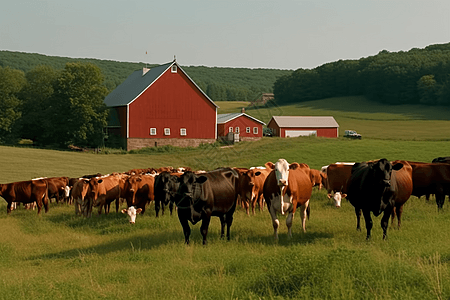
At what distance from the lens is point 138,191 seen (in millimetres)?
18219

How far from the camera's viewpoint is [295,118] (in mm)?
80625

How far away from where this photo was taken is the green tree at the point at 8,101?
2419 inches

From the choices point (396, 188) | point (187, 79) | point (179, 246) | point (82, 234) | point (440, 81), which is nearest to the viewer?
point (179, 246)

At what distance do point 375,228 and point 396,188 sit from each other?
4.11ft

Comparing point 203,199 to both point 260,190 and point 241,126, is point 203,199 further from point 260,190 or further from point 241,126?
point 241,126

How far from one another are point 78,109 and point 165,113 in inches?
403

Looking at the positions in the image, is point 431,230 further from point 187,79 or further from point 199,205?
point 187,79

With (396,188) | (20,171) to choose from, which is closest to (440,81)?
(20,171)

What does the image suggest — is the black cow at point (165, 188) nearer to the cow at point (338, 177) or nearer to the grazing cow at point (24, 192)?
the grazing cow at point (24, 192)

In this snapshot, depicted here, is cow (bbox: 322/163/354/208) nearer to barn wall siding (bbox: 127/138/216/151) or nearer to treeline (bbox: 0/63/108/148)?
barn wall siding (bbox: 127/138/216/151)

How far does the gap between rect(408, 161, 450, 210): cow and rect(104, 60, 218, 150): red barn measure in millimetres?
43806

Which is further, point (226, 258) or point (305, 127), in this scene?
point (305, 127)

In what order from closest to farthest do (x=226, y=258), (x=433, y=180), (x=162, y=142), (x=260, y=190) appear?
(x=226, y=258), (x=433, y=180), (x=260, y=190), (x=162, y=142)

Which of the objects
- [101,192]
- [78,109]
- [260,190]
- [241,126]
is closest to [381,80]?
[241,126]
